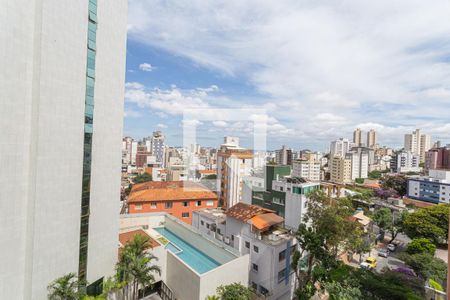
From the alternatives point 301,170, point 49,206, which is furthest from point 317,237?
point 301,170

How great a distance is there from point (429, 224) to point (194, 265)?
21.7 meters

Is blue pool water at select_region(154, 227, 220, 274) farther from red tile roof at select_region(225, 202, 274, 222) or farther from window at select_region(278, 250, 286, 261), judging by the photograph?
window at select_region(278, 250, 286, 261)

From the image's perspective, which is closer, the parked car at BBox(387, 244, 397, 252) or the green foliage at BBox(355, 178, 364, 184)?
the parked car at BBox(387, 244, 397, 252)

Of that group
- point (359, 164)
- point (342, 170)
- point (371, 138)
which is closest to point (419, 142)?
point (371, 138)

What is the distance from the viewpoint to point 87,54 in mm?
6691

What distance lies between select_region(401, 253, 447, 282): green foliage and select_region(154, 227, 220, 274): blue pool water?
484 inches

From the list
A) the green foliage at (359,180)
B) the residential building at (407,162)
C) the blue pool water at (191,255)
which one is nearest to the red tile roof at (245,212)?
the blue pool water at (191,255)

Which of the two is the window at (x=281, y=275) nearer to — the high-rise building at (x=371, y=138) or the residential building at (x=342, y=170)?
the residential building at (x=342, y=170)

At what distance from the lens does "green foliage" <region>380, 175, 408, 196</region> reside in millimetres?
37656

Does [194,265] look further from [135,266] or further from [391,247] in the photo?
[391,247]

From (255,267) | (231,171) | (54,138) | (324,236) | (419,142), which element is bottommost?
(255,267)

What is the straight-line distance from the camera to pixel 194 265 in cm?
927

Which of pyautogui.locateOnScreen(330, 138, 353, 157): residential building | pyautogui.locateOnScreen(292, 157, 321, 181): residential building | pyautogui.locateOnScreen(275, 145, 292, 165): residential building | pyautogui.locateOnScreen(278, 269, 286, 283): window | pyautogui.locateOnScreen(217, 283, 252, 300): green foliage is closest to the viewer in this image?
pyautogui.locateOnScreen(217, 283, 252, 300): green foliage

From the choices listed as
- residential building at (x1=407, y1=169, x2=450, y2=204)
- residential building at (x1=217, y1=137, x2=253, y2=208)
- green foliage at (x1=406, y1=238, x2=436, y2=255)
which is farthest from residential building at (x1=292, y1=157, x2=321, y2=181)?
green foliage at (x1=406, y1=238, x2=436, y2=255)
